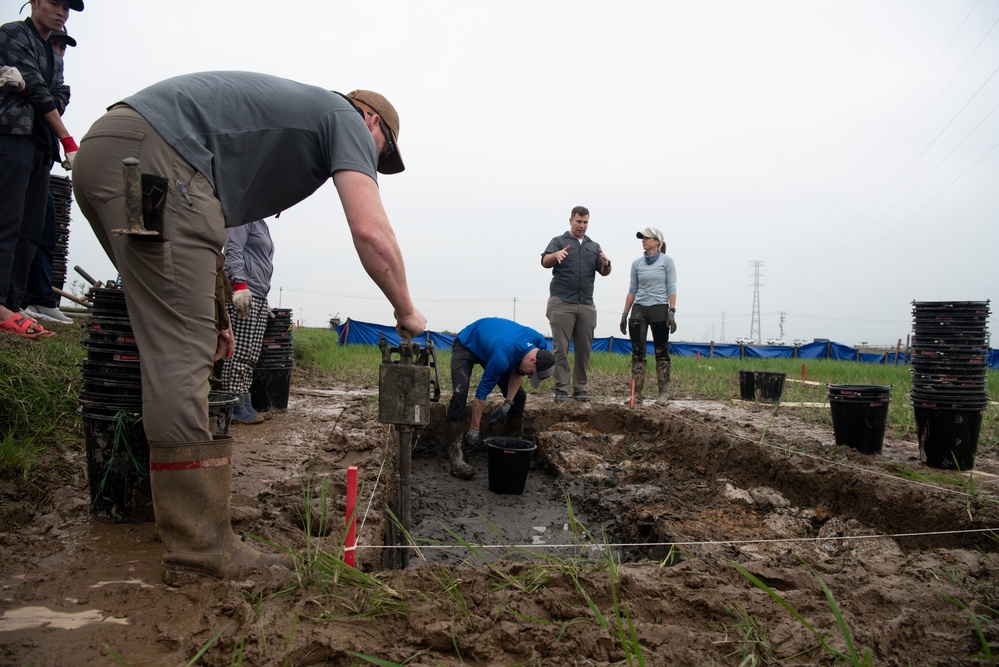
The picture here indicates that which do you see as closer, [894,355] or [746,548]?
[746,548]

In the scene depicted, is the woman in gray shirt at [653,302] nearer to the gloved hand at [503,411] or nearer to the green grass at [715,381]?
the green grass at [715,381]

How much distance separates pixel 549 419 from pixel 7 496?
14.5ft

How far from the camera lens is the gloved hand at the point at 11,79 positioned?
10.2 ft

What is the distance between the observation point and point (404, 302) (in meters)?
2.03

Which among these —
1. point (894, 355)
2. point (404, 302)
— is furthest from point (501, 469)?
point (894, 355)

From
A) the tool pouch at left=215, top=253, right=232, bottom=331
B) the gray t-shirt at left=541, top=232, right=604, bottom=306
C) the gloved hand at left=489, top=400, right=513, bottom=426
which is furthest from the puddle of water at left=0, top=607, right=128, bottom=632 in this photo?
the gray t-shirt at left=541, top=232, right=604, bottom=306

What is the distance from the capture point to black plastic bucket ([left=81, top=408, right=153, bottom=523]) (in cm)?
208

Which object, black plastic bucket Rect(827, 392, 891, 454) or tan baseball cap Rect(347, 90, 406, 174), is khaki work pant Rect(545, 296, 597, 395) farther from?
tan baseball cap Rect(347, 90, 406, 174)

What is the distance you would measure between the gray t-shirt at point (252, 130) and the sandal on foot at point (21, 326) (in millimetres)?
2442

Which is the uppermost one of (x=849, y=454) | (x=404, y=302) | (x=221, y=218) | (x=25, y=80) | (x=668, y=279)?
(x=25, y=80)

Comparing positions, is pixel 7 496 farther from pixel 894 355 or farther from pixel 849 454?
pixel 894 355

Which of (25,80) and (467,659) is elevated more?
(25,80)

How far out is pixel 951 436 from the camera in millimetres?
3678

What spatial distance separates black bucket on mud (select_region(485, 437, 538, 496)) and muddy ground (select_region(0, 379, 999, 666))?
2.38 feet
